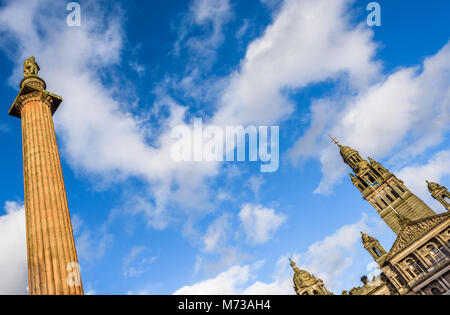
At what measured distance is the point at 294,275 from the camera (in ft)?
217

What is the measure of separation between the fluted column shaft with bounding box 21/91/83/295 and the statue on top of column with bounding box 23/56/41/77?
2951mm

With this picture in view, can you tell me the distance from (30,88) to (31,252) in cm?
1173

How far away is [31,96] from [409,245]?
6061 centimetres

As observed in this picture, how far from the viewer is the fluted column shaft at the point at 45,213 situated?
12.7 meters

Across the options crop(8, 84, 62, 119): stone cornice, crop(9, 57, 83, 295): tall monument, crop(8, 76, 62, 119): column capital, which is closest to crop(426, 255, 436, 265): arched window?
crop(9, 57, 83, 295): tall monument

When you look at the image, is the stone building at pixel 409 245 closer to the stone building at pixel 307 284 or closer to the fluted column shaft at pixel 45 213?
the stone building at pixel 307 284

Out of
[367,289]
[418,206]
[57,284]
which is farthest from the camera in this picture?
[418,206]

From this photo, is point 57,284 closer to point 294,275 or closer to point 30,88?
point 30,88

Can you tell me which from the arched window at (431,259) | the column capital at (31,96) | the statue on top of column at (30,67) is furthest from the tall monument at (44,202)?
the arched window at (431,259)

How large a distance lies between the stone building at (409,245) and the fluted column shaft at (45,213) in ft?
184

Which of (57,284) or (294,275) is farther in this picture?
(294,275)
